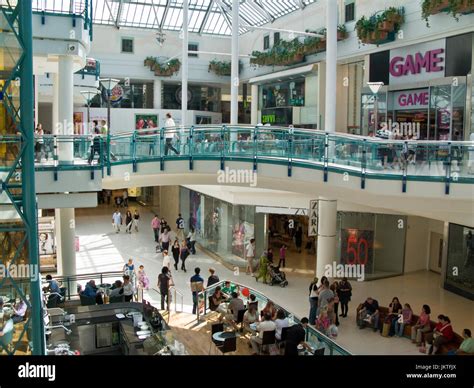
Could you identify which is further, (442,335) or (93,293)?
(93,293)

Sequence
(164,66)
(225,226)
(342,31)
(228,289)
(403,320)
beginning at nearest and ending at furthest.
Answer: (403,320)
(228,289)
(342,31)
(225,226)
(164,66)

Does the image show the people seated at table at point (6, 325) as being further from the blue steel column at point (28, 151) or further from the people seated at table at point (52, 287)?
the people seated at table at point (52, 287)

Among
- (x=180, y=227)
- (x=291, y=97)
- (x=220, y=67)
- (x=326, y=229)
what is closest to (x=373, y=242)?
(x=326, y=229)

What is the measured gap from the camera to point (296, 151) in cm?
1510

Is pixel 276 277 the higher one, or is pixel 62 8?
pixel 62 8

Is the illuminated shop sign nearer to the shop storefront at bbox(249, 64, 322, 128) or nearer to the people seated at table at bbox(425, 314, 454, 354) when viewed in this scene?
the shop storefront at bbox(249, 64, 322, 128)

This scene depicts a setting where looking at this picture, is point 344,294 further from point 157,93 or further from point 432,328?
point 157,93

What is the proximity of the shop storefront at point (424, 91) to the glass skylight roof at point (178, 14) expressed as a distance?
455 inches

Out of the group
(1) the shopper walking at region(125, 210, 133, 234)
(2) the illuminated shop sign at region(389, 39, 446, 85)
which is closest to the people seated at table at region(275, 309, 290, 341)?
(2) the illuminated shop sign at region(389, 39, 446, 85)

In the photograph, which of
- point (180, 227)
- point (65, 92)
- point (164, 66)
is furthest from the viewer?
point (164, 66)

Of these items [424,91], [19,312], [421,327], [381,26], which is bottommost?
[421,327]

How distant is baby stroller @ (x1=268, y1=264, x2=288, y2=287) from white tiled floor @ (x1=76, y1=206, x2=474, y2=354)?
0.91ft

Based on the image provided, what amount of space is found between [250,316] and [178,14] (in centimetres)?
2855
